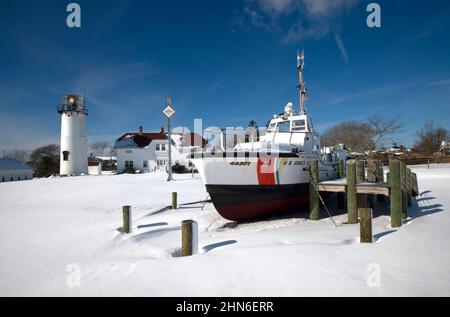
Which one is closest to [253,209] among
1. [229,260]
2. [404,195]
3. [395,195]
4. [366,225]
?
[366,225]

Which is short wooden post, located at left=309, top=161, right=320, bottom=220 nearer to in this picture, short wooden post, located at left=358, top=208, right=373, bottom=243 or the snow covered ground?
the snow covered ground

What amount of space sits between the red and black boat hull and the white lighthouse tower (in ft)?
104

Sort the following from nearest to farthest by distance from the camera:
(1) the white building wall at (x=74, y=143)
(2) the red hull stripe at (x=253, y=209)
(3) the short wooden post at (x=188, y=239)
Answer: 1. (3) the short wooden post at (x=188, y=239)
2. (2) the red hull stripe at (x=253, y=209)
3. (1) the white building wall at (x=74, y=143)

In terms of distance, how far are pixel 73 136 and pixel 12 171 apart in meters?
8.03

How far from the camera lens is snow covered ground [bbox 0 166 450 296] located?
3.98 m

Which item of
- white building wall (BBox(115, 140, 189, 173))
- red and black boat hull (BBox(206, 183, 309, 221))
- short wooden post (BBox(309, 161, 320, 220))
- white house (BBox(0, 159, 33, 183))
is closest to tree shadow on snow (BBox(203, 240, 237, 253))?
red and black boat hull (BBox(206, 183, 309, 221))

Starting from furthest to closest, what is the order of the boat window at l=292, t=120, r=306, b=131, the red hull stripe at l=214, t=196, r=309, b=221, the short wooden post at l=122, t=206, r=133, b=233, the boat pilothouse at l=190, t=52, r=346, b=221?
the boat window at l=292, t=120, r=306, b=131 → the red hull stripe at l=214, t=196, r=309, b=221 → the boat pilothouse at l=190, t=52, r=346, b=221 → the short wooden post at l=122, t=206, r=133, b=233

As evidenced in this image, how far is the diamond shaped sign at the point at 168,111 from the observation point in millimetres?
23578

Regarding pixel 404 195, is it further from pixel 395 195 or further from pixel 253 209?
pixel 253 209

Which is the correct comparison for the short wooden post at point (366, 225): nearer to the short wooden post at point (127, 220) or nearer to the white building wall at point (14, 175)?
the short wooden post at point (127, 220)

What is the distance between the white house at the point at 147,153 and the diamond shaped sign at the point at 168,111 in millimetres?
14463

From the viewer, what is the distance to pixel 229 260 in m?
5.06

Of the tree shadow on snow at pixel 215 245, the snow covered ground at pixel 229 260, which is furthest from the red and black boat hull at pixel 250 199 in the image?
Result: the tree shadow on snow at pixel 215 245

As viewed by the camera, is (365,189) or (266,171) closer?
(365,189)
